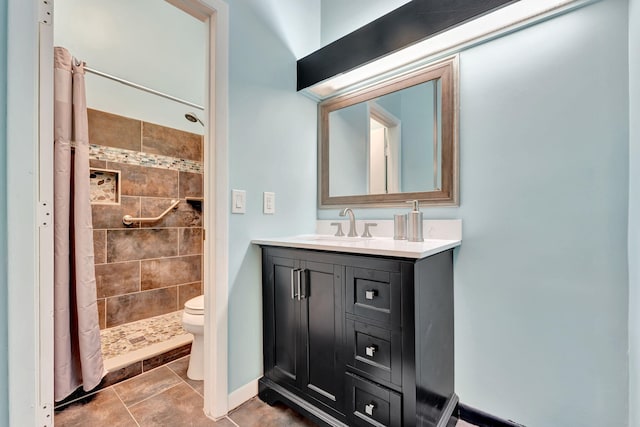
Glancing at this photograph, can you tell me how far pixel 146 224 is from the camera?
2.43 metres

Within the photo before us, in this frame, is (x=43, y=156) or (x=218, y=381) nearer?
(x=43, y=156)

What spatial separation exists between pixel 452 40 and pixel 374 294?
48.8 inches

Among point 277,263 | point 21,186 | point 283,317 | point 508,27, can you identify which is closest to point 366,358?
point 283,317

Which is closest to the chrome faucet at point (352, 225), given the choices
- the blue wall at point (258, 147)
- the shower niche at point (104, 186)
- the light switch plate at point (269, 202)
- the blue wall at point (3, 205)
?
the blue wall at point (258, 147)

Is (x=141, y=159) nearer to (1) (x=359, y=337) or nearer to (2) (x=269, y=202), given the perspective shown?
(2) (x=269, y=202)

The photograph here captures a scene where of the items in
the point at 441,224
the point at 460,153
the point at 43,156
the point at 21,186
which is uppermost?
the point at 460,153

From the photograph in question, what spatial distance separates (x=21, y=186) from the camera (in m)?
0.81

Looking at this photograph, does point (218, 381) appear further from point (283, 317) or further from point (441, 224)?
point (441, 224)

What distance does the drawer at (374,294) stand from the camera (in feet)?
3.33

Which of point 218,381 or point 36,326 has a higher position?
point 36,326

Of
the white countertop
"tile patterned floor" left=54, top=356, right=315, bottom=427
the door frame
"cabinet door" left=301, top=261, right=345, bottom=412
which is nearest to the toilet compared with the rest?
"tile patterned floor" left=54, top=356, right=315, bottom=427

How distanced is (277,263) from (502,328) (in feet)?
3.56

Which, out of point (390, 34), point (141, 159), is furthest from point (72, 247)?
point (390, 34)

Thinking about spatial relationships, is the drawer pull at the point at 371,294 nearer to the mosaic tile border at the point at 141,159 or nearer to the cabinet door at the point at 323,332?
the cabinet door at the point at 323,332
